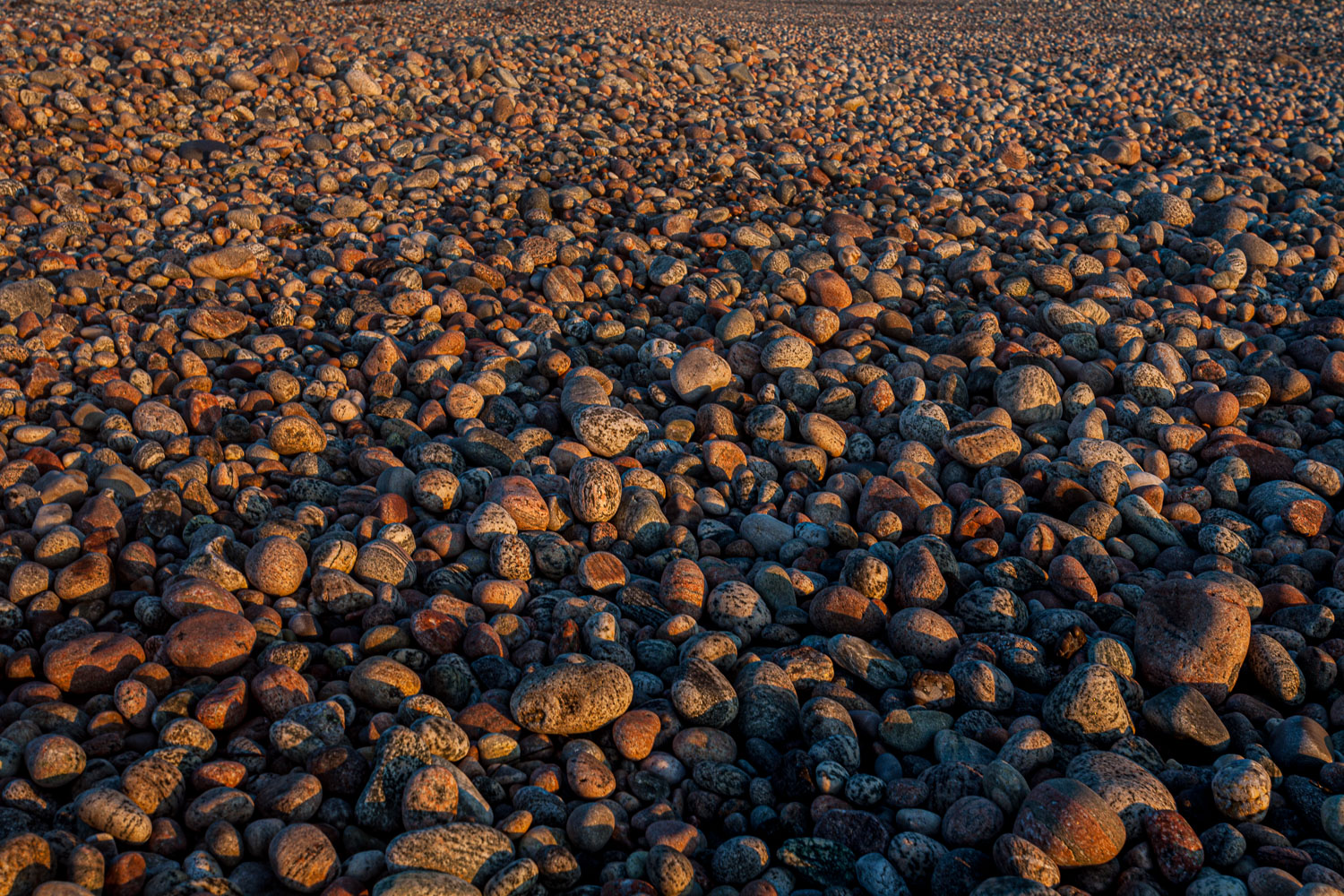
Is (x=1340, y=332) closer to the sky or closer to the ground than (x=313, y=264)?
closer to the sky

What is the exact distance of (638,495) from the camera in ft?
12.1

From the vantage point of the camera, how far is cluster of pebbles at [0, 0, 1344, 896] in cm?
233

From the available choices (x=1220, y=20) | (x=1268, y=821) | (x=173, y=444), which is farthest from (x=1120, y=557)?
(x=1220, y=20)

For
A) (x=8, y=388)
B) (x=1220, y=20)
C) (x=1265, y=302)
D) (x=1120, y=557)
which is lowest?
(x=8, y=388)

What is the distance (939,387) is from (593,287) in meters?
2.13

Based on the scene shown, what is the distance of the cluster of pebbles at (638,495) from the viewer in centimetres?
233

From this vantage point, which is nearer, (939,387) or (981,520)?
(981,520)

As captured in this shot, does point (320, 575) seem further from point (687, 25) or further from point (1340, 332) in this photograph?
point (687, 25)

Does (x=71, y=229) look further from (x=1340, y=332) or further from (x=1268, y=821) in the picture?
(x=1340, y=332)

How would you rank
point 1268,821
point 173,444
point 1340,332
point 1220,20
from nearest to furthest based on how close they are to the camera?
point 1268,821
point 173,444
point 1340,332
point 1220,20

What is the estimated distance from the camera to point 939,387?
4492mm

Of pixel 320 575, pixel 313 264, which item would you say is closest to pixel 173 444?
pixel 320 575

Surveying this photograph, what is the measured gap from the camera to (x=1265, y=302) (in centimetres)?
541

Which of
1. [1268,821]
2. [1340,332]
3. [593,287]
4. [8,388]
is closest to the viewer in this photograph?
[1268,821]
